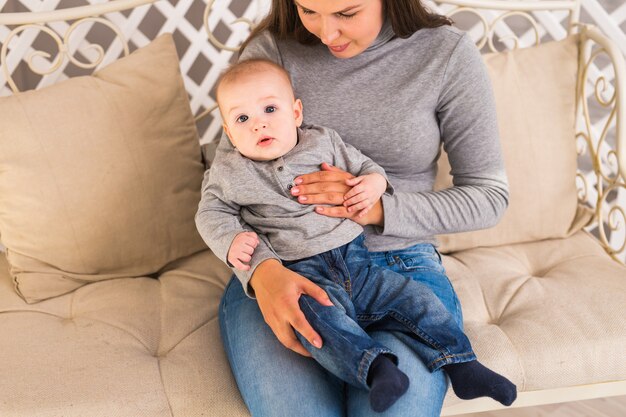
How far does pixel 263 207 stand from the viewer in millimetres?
1165

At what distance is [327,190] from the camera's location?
3.73 feet

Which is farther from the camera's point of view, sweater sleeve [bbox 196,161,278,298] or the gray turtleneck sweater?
the gray turtleneck sweater

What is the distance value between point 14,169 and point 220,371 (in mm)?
630

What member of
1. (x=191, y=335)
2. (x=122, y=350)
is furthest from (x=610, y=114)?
(x=122, y=350)

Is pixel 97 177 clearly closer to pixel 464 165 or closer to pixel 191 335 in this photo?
pixel 191 335

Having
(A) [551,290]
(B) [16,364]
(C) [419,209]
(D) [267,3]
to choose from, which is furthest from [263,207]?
(D) [267,3]

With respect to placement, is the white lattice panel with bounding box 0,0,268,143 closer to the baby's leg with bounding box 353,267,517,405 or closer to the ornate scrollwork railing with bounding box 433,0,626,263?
the ornate scrollwork railing with bounding box 433,0,626,263

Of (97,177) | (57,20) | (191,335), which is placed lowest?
(191,335)

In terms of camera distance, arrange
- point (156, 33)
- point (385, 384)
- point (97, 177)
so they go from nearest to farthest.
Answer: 1. point (385, 384)
2. point (97, 177)
3. point (156, 33)

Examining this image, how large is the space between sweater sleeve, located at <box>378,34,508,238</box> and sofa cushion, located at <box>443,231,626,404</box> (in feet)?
0.67

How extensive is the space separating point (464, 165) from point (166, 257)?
71 cm

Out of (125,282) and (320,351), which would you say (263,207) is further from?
(125,282)

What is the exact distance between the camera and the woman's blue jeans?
99 cm

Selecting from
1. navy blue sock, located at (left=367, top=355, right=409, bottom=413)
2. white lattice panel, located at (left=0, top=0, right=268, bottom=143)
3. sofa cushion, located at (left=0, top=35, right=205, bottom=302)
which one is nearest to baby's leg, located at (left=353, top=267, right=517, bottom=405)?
navy blue sock, located at (left=367, top=355, right=409, bottom=413)
